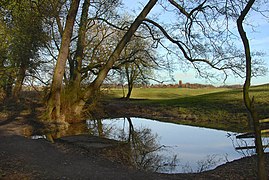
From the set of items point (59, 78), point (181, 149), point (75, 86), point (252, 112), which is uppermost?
point (59, 78)

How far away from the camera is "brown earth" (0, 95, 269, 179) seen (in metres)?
6.44

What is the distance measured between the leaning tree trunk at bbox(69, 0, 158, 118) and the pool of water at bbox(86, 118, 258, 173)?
260 centimetres

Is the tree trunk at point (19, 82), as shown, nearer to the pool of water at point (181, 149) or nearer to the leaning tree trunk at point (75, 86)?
the leaning tree trunk at point (75, 86)

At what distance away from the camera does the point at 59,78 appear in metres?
15.7

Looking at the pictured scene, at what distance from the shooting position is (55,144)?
33.9 feet

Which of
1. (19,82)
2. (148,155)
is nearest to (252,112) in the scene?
(148,155)

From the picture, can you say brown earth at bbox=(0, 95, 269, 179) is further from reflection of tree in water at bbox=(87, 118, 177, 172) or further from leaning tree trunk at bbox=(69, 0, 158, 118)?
leaning tree trunk at bbox=(69, 0, 158, 118)

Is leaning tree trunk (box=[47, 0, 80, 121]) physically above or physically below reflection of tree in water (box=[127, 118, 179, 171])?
above

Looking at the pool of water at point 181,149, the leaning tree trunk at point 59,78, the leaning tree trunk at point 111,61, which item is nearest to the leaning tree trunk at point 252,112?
the pool of water at point 181,149

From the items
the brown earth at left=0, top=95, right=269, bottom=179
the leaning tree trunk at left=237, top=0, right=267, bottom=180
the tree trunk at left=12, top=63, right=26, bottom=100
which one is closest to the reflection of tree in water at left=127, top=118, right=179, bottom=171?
the brown earth at left=0, top=95, right=269, bottom=179

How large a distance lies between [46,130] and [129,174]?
9045 mm

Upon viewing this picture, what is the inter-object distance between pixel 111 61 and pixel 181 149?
7.19 metres

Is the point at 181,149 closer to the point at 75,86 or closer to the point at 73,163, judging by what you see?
the point at 73,163

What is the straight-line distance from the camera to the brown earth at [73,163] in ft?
21.1
